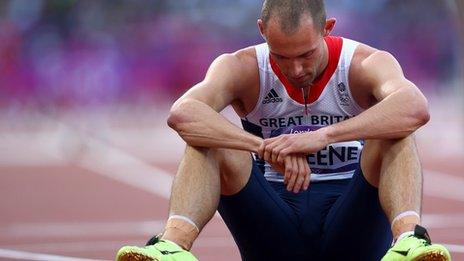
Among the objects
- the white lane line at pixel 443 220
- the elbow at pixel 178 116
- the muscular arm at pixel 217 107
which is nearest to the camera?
the muscular arm at pixel 217 107

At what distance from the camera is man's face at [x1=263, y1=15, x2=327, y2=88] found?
5.17m

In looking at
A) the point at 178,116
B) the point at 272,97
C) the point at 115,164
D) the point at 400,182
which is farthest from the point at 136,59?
the point at 400,182

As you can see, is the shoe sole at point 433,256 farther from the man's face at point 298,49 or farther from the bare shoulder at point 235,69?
the bare shoulder at point 235,69

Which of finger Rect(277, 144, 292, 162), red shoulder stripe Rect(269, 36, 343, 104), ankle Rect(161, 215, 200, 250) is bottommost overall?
ankle Rect(161, 215, 200, 250)

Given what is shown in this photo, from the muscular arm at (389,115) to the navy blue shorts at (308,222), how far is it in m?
0.23

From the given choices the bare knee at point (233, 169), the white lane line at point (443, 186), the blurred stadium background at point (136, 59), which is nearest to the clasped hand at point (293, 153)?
the bare knee at point (233, 169)

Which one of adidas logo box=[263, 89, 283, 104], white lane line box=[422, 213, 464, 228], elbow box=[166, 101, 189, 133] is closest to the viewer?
elbow box=[166, 101, 189, 133]

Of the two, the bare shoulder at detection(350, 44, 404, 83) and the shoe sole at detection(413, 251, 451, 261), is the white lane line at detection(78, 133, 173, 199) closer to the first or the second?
the bare shoulder at detection(350, 44, 404, 83)

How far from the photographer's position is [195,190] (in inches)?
201

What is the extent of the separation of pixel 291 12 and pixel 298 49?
0.49 feet

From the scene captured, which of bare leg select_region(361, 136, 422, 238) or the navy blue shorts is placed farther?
the navy blue shorts

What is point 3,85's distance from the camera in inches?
813

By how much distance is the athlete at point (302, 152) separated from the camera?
504cm

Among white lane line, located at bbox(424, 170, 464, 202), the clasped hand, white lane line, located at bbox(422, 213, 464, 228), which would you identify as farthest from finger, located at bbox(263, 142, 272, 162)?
white lane line, located at bbox(424, 170, 464, 202)
